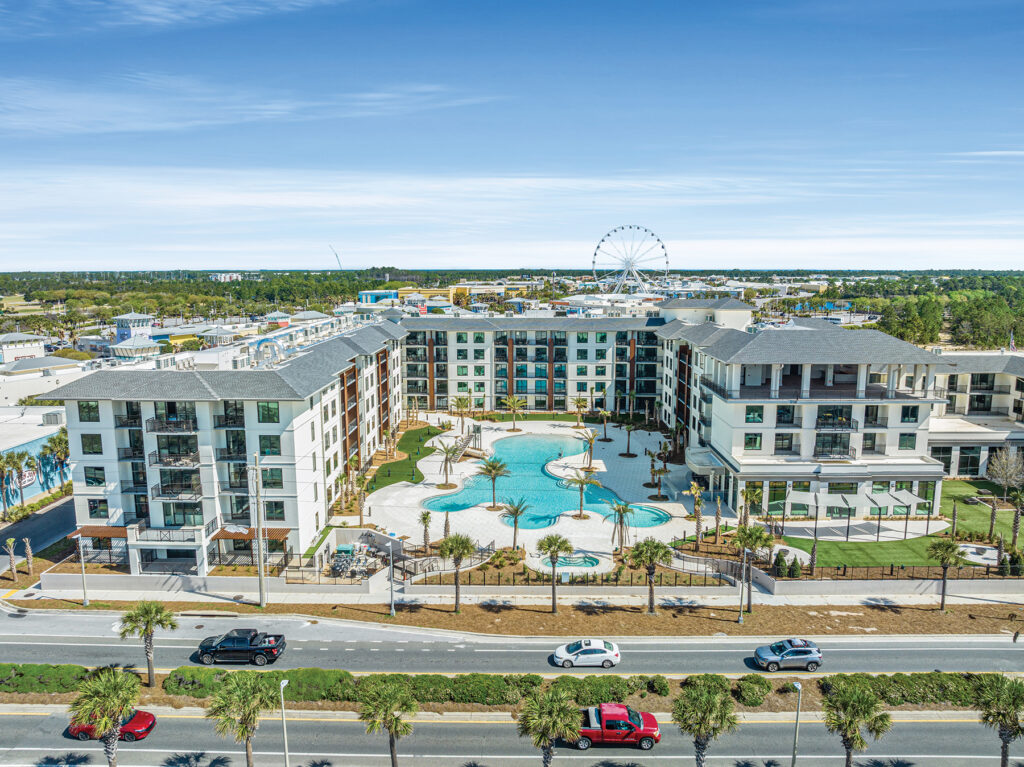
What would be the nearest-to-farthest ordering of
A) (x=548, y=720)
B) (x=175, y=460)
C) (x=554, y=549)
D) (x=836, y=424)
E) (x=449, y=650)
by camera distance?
(x=548, y=720) < (x=449, y=650) < (x=554, y=549) < (x=175, y=460) < (x=836, y=424)

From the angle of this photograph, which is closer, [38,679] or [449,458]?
[38,679]

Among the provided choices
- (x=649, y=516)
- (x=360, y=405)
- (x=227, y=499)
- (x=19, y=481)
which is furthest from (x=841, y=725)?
(x=19, y=481)

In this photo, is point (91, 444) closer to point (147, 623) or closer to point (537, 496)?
point (147, 623)

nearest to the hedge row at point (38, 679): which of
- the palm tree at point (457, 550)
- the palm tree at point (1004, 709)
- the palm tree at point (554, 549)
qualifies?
the palm tree at point (457, 550)

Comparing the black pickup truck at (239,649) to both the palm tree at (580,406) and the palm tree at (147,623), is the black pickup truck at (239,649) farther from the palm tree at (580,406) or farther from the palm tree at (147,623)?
the palm tree at (580,406)

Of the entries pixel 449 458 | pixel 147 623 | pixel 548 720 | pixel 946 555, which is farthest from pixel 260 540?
pixel 946 555
